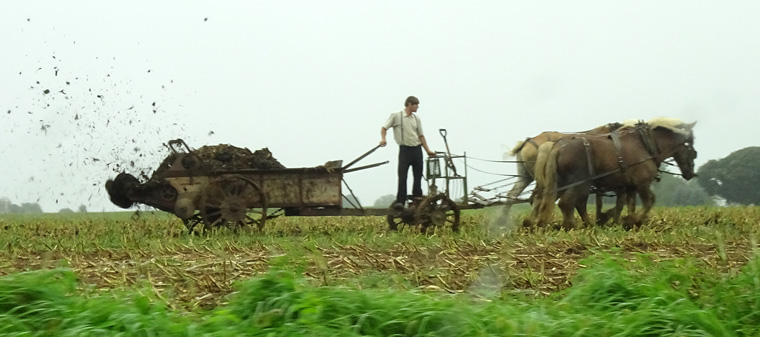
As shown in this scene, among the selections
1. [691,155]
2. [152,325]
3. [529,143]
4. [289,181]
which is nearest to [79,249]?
[289,181]

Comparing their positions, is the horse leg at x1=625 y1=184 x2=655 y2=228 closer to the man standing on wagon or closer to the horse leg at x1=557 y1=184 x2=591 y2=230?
the horse leg at x1=557 y1=184 x2=591 y2=230

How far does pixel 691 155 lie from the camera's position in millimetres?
12484

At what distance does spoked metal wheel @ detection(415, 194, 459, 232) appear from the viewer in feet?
36.4

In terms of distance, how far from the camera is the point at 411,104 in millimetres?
11430

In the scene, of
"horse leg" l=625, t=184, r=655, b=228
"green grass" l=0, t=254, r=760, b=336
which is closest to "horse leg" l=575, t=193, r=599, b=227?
"horse leg" l=625, t=184, r=655, b=228

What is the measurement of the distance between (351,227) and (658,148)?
4498 mm

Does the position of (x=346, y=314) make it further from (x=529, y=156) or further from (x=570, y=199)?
(x=529, y=156)

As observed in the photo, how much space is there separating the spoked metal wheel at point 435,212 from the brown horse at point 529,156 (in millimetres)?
1544

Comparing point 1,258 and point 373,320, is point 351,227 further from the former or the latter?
point 373,320

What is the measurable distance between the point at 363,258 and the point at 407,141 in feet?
12.6

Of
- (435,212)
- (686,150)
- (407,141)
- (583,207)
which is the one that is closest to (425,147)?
(407,141)

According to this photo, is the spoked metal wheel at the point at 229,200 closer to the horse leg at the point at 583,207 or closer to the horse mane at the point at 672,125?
the horse leg at the point at 583,207

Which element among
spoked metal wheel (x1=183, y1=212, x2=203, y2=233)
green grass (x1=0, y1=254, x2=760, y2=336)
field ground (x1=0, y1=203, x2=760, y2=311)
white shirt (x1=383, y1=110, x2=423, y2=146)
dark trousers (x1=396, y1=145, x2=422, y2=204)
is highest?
white shirt (x1=383, y1=110, x2=423, y2=146)

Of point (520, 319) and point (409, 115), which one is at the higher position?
point (409, 115)
